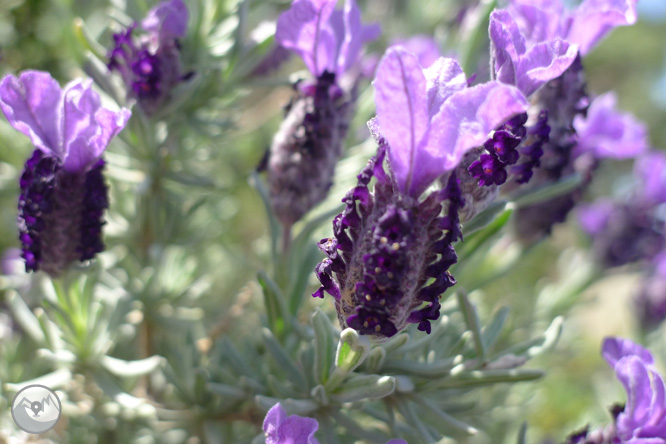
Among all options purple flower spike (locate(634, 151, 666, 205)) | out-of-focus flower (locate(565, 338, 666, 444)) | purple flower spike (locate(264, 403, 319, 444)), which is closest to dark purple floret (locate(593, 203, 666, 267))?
purple flower spike (locate(634, 151, 666, 205))

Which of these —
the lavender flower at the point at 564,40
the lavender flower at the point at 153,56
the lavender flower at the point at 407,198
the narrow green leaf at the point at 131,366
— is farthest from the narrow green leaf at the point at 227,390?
the lavender flower at the point at 564,40

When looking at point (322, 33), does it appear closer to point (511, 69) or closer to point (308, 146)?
point (308, 146)

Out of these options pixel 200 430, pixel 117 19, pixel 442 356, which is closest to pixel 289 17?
pixel 117 19

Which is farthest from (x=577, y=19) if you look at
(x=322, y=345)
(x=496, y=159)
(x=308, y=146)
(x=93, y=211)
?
(x=93, y=211)

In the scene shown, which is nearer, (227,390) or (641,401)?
(641,401)

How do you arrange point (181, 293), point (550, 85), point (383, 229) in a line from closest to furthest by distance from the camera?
point (383, 229) < point (550, 85) < point (181, 293)

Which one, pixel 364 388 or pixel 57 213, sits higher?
pixel 57 213

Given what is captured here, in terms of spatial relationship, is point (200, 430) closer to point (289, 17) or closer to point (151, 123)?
point (151, 123)
